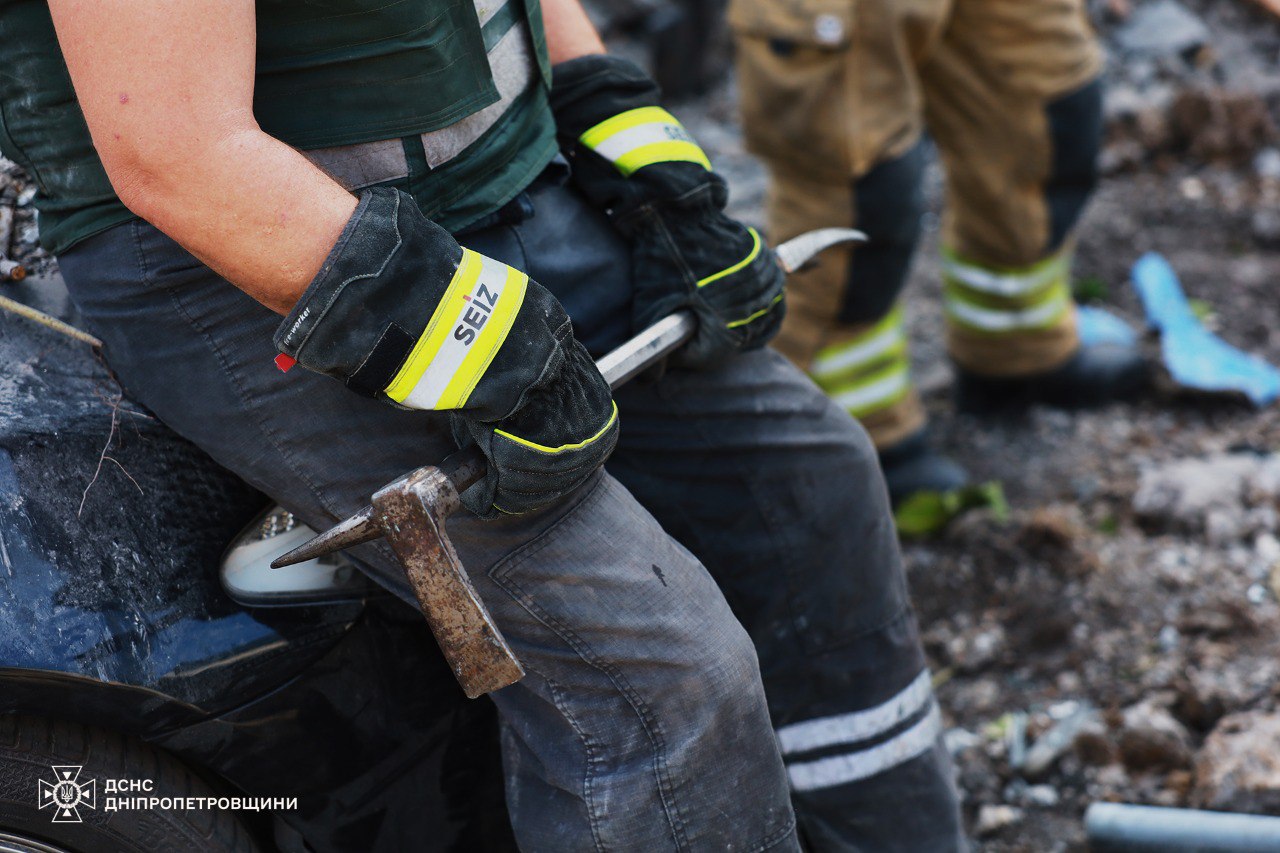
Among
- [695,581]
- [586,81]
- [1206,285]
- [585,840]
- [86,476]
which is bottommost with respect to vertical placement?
[1206,285]

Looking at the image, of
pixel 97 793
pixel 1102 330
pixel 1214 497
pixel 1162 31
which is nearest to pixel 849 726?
pixel 97 793

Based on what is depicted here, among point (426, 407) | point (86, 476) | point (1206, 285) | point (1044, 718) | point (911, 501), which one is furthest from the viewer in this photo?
point (1206, 285)

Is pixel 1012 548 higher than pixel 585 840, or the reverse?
pixel 585 840

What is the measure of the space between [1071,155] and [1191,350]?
781 mm

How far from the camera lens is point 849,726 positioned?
1.76m

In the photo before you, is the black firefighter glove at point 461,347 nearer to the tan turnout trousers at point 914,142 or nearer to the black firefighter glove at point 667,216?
the black firefighter glove at point 667,216

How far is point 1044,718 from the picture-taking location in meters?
2.37

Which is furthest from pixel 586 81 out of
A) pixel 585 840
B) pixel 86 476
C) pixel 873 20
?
pixel 873 20

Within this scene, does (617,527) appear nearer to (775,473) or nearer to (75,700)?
(775,473)

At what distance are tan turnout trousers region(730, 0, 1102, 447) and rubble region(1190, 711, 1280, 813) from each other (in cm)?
118

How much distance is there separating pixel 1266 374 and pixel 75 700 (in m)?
3.12

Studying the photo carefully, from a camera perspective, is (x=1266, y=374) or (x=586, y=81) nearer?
(x=586, y=81)

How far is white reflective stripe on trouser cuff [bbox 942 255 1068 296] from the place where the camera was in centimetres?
330

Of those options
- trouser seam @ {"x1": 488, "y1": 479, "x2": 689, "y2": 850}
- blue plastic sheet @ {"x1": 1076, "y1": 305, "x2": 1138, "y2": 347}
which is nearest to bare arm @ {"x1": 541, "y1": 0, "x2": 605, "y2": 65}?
trouser seam @ {"x1": 488, "y1": 479, "x2": 689, "y2": 850}
